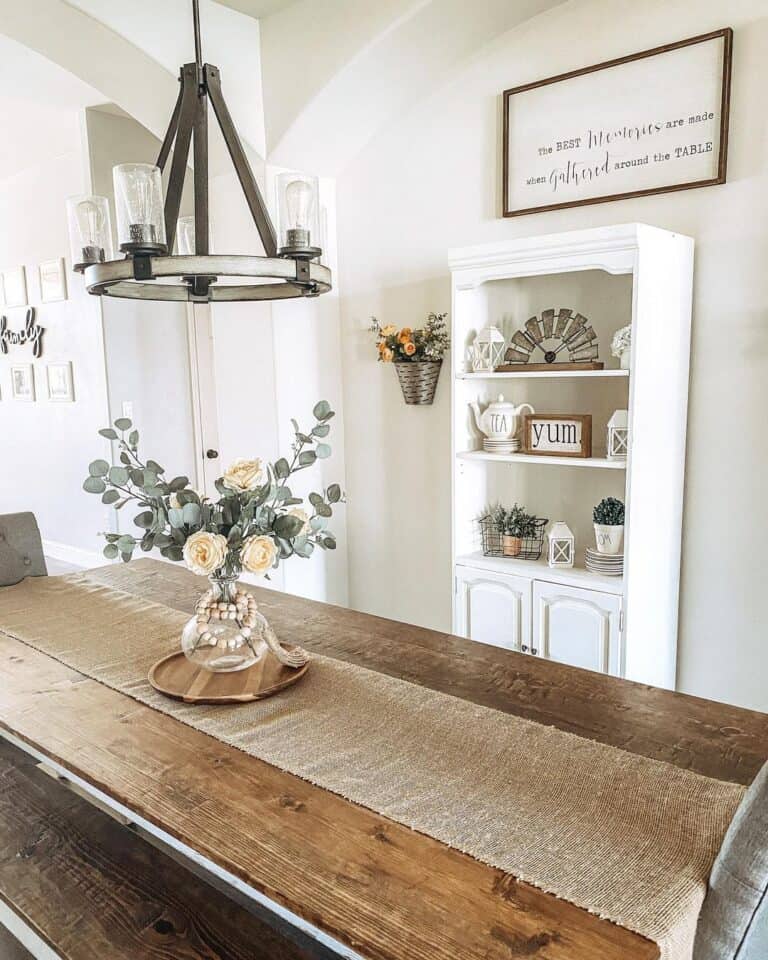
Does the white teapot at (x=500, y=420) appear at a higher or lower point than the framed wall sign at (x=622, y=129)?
lower

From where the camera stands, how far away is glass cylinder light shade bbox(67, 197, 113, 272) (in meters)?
1.56

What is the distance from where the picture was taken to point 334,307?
3502 mm

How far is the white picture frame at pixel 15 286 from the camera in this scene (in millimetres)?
5266

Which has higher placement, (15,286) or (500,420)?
(15,286)

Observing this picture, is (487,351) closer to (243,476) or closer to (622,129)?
(622,129)

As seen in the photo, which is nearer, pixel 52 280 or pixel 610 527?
pixel 610 527

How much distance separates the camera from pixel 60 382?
16.6ft

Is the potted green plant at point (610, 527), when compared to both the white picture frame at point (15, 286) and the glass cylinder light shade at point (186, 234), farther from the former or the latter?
the white picture frame at point (15, 286)

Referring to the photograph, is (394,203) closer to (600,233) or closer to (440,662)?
(600,233)

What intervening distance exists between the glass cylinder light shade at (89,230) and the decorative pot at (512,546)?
181 centimetres

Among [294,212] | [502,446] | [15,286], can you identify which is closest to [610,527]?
[502,446]

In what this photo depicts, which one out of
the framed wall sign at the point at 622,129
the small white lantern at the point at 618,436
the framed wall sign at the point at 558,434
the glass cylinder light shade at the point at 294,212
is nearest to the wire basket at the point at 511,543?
the framed wall sign at the point at 558,434

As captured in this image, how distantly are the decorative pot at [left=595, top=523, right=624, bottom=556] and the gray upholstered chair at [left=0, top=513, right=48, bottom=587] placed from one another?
1.86 metres

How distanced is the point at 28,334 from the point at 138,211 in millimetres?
4524
